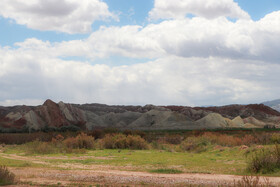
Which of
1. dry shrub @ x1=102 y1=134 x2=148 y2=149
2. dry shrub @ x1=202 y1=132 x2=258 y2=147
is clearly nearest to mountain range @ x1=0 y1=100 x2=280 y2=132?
dry shrub @ x1=102 y1=134 x2=148 y2=149

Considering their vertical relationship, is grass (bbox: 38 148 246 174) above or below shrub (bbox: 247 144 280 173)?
below

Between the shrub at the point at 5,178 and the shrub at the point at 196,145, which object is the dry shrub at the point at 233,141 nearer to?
the shrub at the point at 196,145

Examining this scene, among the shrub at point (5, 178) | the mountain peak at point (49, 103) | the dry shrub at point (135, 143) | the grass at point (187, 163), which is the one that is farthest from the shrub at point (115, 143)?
the mountain peak at point (49, 103)

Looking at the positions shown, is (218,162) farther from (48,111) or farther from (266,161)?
(48,111)

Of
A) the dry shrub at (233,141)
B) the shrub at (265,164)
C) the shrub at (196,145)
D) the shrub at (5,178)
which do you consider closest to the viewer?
the shrub at (5,178)

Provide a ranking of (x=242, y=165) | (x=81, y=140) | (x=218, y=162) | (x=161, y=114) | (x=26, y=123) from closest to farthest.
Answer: (x=242, y=165) → (x=218, y=162) → (x=81, y=140) → (x=26, y=123) → (x=161, y=114)

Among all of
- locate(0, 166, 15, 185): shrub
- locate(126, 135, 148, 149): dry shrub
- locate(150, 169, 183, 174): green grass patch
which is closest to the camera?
locate(0, 166, 15, 185): shrub

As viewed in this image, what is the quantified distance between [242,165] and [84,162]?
34.3ft

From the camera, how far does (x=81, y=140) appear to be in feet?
107

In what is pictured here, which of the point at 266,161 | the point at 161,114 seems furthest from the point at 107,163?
the point at 161,114

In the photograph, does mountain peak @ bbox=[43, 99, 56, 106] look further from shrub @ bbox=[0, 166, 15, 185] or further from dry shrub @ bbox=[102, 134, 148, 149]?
shrub @ bbox=[0, 166, 15, 185]

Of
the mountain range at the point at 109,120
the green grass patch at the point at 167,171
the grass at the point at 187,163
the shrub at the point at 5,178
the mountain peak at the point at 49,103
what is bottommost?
the grass at the point at 187,163

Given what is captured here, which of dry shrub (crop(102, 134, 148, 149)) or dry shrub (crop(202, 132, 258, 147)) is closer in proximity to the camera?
dry shrub (crop(202, 132, 258, 147))

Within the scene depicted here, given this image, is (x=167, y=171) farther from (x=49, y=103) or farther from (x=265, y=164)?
(x=49, y=103)
